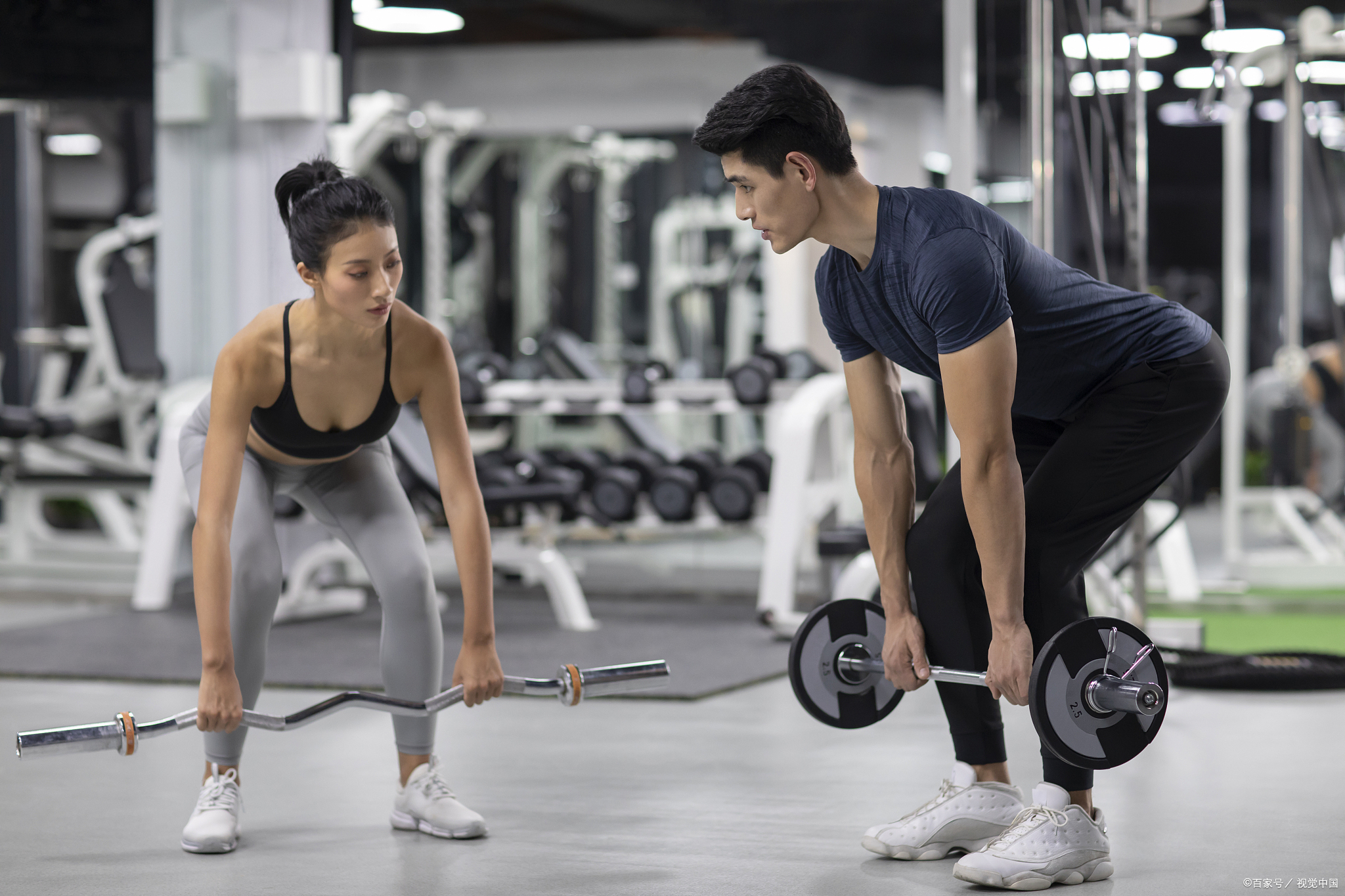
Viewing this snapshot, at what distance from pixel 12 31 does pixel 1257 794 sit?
5.15 metres

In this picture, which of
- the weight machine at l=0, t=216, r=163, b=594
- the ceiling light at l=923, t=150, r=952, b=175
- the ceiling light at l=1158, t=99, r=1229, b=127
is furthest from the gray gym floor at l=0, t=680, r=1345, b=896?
the ceiling light at l=1158, t=99, r=1229, b=127

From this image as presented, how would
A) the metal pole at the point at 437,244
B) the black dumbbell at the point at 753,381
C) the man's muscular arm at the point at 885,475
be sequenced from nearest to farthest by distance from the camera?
the man's muscular arm at the point at 885,475 → the black dumbbell at the point at 753,381 → the metal pole at the point at 437,244

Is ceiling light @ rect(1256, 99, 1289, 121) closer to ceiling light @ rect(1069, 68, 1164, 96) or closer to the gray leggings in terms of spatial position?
ceiling light @ rect(1069, 68, 1164, 96)

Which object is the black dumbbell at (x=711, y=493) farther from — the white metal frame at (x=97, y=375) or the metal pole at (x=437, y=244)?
the metal pole at (x=437, y=244)

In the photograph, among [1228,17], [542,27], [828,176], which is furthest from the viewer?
[542,27]

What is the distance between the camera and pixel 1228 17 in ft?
20.1

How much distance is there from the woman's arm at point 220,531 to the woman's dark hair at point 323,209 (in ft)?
0.54

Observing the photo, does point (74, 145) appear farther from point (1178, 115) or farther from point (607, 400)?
point (1178, 115)

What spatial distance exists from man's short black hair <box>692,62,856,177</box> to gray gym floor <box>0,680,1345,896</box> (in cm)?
91

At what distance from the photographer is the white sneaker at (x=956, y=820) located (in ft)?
6.58

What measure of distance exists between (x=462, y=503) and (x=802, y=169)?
0.70 m

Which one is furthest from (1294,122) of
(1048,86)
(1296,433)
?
(1048,86)

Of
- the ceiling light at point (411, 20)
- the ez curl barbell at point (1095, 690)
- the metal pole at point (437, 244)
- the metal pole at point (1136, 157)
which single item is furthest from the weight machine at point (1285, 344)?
the ez curl barbell at point (1095, 690)

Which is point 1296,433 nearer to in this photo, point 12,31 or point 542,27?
point 542,27
